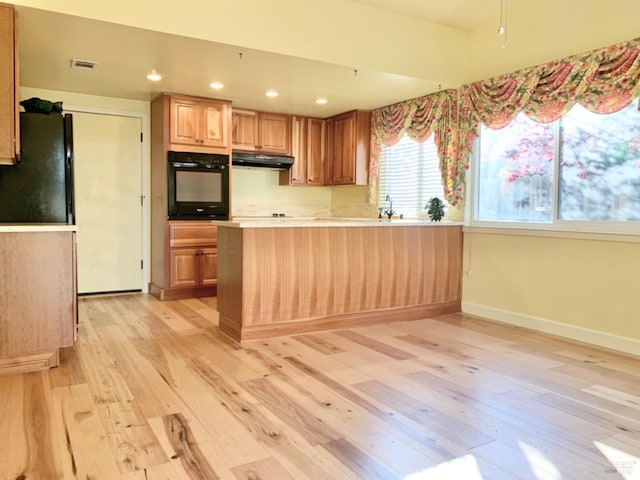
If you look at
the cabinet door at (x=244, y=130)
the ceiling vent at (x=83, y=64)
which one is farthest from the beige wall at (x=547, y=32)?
the ceiling vent at (x=83, y=64)

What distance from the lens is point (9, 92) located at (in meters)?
2.97

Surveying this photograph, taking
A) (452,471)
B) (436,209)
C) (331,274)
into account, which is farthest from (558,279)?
(452,471)

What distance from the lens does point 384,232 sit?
4.25m

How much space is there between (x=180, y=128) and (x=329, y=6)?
2.13m

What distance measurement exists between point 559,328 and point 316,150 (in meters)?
3.67

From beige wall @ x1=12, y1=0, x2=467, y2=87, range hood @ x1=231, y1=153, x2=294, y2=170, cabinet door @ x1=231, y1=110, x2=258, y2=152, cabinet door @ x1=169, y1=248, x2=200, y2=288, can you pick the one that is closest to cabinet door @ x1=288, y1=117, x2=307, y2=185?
range hood @ x1=231, y1=153, x2=294, y2=170

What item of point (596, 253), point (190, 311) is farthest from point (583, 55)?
point (190, 311)

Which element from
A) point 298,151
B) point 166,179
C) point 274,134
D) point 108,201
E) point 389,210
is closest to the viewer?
point 166,179

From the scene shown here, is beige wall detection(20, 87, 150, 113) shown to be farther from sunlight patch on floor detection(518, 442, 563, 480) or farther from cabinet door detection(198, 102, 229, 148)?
sunlight patch on floor detection(518, 442, 563, 480)

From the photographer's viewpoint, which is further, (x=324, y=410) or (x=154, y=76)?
(x=154, y=76)

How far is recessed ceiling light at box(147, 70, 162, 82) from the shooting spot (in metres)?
4.21

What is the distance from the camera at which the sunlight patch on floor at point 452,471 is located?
1771 mm

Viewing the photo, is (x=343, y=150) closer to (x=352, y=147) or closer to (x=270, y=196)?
(x=352, y=147)

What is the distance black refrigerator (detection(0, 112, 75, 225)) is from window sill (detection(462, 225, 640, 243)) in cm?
353
